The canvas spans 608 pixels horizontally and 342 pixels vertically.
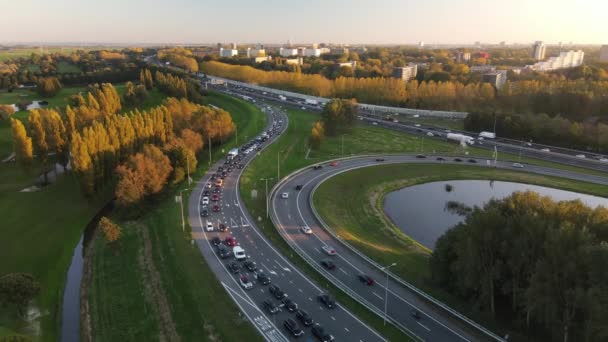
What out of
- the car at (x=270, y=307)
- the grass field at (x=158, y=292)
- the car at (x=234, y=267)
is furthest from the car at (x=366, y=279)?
the car at (x=234, y=267)

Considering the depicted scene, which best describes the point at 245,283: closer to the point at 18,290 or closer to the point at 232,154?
the point at 18,290

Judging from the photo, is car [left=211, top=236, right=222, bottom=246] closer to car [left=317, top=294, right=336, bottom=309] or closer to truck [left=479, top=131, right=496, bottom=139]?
car [left=317, top=294, right=336, bottom=309]

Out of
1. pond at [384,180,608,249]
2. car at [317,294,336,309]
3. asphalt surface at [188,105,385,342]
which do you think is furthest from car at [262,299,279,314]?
pond at [384,180,608,249]

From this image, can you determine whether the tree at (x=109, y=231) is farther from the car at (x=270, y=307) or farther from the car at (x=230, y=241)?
the car at (x=270, y=307)

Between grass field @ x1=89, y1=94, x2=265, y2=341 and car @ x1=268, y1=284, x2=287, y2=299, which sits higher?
car @ x1=268, y1=284, x2=287, y2=299

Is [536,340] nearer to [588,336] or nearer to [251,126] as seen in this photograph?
[588,336]

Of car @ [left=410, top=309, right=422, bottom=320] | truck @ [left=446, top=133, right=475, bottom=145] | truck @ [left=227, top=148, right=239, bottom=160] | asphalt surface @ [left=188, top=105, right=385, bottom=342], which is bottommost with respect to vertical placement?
asphalt surface @ [left=188, top=105, right=385, bottom=342]

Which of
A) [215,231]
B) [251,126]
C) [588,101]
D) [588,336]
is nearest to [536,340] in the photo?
[588,336]
